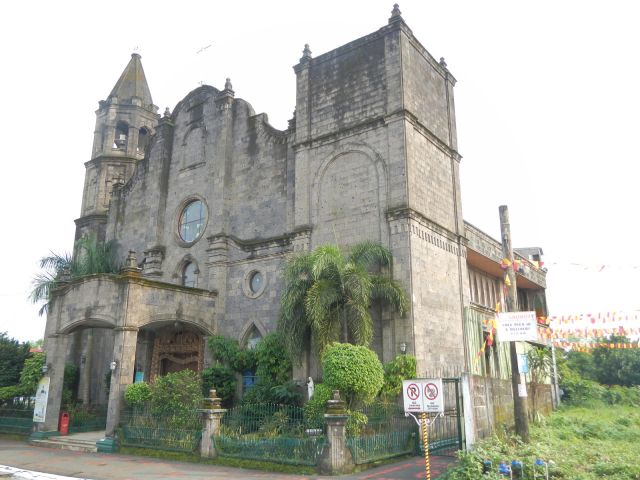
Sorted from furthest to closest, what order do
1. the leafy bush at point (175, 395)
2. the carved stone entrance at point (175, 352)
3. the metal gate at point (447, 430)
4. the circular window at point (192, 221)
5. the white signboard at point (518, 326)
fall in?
1. the circular window at point (192, 221)
2. the carved stone entrance at point (175, 352)
3. the leafy bush at point (175, 395)
4. the metal gate at point (447, 430)
5. the white signboard at point (518, 326)

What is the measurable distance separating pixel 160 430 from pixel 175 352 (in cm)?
745

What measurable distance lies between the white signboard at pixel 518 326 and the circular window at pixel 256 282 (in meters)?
12.3

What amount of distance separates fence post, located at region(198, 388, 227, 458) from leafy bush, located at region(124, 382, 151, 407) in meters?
3.56

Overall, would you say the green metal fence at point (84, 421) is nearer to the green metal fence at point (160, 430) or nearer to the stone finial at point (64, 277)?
the green metal fence at point (160, 430)

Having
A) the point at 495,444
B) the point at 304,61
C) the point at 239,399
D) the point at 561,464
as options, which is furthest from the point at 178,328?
the point at 561,464

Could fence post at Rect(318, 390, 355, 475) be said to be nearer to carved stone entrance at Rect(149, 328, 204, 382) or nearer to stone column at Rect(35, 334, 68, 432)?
carved stone entrance at Rect(149, 328, 204, 382)

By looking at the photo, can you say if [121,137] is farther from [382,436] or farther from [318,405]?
[382,436]

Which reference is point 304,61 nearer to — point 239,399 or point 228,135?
point 228,135

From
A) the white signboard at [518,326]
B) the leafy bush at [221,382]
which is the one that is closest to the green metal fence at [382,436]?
the white signboard at [518,326]

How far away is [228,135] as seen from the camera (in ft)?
85.4

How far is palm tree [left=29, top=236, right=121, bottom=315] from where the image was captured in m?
26.2

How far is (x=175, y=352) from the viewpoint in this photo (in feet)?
77.7

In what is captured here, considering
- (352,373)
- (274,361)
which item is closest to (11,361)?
(274,361)

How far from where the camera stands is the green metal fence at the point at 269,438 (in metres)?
13.0
